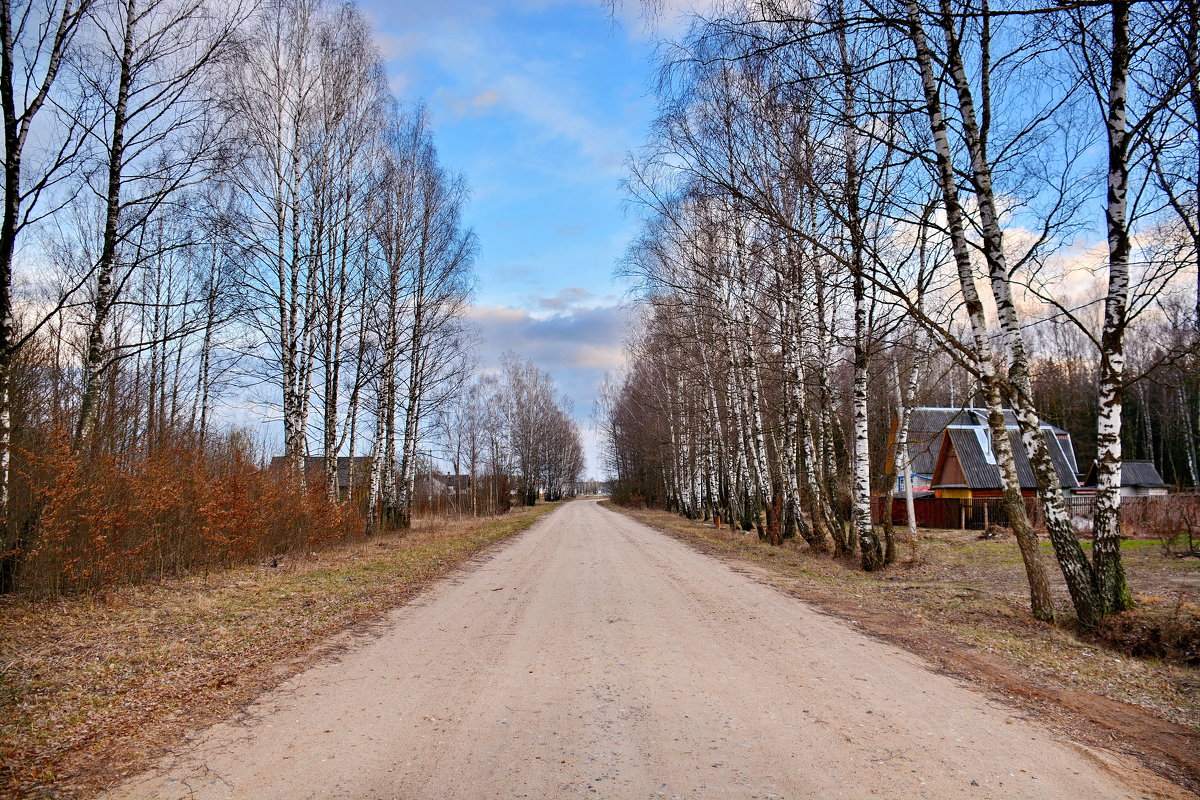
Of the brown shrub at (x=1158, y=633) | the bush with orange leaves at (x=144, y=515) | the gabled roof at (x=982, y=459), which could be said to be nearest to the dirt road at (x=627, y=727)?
the brown shrub at (x=1158, y=633)

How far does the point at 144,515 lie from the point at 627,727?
8.12 meters

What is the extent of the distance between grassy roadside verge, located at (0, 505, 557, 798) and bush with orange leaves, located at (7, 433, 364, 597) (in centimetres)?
37

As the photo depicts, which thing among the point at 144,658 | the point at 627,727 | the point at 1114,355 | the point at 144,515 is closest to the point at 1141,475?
the point at 1114,355

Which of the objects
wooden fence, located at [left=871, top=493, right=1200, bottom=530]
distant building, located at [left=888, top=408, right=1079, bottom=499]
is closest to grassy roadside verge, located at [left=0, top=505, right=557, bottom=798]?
wooden fence, located at [left=871, top=493, right=1200, bottom=530]

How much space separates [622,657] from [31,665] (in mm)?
4937

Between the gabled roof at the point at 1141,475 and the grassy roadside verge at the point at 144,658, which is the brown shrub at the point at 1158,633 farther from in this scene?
the gabled roof at the point at 1141,475

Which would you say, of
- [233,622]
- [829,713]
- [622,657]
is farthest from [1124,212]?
[233,622]

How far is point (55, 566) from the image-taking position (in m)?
7.79

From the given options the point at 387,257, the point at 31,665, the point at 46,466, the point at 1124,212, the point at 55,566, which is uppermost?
the point at 387,257

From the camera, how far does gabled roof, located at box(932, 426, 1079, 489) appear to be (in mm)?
33188

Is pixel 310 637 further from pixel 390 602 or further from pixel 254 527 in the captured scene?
pixel 254 527

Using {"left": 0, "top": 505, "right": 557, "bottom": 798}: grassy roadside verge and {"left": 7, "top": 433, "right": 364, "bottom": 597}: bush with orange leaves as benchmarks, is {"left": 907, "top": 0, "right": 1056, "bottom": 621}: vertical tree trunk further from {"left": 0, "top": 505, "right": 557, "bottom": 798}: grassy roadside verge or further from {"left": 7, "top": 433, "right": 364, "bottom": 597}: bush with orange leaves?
{"left": 7, "top": 433, "right": 364, "bottom": 597}: bush with orange leaves

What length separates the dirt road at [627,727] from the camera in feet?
11.4

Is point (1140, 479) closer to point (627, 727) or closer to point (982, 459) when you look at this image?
point (982, 459)
